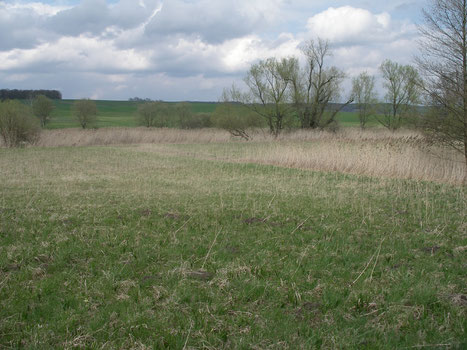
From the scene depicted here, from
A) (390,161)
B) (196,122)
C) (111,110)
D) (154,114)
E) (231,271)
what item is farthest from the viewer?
(111,110)

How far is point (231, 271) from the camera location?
4320 mm

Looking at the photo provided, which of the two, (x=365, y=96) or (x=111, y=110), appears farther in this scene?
(x=111, y=110)

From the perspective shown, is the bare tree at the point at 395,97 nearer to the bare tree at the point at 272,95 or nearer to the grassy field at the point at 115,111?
the bare tree at the point at 272,95

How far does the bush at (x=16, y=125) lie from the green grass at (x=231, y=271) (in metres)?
19.0

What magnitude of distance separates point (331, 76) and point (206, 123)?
17032 mm

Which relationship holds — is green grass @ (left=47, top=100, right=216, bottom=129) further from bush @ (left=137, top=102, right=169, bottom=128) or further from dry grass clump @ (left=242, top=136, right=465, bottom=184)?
dry grass clump @ (left=242, top=136, right=465, bottom=184)

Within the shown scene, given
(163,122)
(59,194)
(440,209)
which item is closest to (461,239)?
(440,209)

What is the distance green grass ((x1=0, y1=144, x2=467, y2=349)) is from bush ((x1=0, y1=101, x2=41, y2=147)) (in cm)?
1902

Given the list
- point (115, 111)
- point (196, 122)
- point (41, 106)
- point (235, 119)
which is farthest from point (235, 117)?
point (115, 111)

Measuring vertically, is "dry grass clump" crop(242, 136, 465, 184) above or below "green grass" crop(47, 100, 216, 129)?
below

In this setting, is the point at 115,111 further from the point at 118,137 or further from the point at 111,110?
the point at 118,137

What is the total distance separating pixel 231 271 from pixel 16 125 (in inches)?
992

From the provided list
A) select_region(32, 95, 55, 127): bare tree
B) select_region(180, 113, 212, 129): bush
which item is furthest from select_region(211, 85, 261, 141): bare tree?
select_region(32, 95, 55, 127): bare tree

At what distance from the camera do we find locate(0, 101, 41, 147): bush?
80.8 ft
